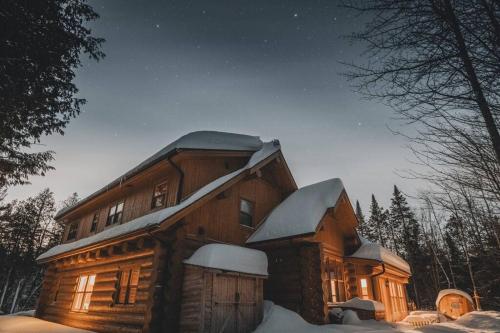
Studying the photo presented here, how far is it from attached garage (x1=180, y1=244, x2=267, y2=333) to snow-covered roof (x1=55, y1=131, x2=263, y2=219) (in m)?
4.72

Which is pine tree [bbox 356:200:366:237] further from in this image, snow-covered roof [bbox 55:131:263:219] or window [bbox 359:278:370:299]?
snow-covered roof [bbox 55:131:263:219]

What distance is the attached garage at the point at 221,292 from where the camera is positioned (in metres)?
8.73

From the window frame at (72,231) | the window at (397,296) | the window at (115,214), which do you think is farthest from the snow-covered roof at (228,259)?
the window frame at (72,231)

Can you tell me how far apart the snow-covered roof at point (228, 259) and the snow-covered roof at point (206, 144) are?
439 centimetres

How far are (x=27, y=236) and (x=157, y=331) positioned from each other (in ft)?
128

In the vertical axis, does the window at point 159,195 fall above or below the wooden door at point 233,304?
above

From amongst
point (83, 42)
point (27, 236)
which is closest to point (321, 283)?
point (83, 42)

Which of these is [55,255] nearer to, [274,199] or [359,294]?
[274,199]

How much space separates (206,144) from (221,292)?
21.7 feet

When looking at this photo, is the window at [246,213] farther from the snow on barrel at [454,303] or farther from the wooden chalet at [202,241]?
the snow on barrel at [454,303]

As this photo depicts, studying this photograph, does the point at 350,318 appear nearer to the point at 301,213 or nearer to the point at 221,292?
the point at 301,213

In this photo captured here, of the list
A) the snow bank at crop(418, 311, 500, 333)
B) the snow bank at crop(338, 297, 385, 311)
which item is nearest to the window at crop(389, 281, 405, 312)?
the snow bank at crop(418, 311, 500, 333)

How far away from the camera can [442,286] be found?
3681cm

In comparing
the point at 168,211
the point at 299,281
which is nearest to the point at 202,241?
the point at 168,211
